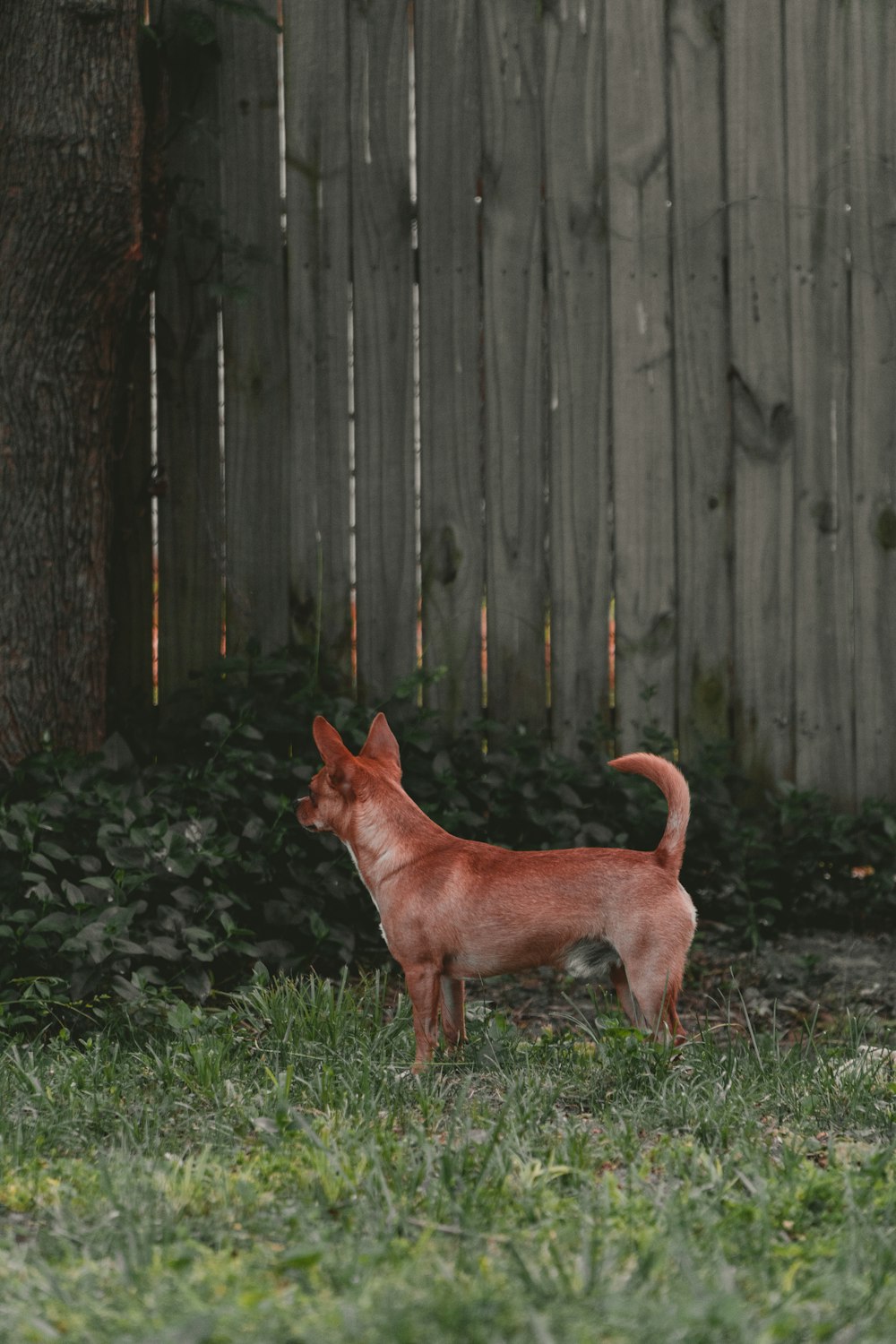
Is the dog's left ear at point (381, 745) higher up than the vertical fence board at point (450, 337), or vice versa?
the vertical fence board at point (450, 337)

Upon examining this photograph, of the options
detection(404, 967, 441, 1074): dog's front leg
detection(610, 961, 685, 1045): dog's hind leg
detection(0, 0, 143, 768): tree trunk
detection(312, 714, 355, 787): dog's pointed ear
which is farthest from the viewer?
detection(0, 0, 143, 768): tree trunk

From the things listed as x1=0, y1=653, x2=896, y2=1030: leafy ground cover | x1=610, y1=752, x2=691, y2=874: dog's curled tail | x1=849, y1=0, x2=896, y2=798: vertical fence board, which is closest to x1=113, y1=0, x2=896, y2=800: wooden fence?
x1=849, y1=0, x2=896, y2=798: vertical fence board

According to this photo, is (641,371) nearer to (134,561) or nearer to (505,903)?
(134,561)

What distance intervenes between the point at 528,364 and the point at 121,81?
1.84 meters

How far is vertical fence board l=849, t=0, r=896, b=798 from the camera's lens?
571cm

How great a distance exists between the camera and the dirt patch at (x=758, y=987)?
4734 millimetres

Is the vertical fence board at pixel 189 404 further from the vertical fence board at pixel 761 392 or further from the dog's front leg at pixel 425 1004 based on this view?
the dog's front leg at pixel 425 1004

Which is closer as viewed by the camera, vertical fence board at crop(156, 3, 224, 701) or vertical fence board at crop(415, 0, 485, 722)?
vertical fence board at crop(415, 0, 485, 722)

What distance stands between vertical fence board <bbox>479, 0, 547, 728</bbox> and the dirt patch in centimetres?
122

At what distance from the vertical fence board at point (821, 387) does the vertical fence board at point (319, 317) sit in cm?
181

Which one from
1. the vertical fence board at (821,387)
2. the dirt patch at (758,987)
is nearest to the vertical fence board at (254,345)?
the dirt patch at (758,987)

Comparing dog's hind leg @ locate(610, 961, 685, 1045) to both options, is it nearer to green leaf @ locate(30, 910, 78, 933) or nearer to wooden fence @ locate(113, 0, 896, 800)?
green leaf @ locate(30, 910, 78, 933)

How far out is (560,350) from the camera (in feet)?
18.9

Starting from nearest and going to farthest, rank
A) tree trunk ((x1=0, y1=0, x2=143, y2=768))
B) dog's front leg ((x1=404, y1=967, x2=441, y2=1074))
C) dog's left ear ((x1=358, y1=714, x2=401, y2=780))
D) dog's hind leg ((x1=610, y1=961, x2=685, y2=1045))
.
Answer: dog's hind leg ((x1=610, y1=961, x2=685, y2=1045)) < dog's front leg ((x1=404, y1=967, x2=441, y2=1074)) < dog's left ear ((x1=358, y1=714, x2=401, y2=780)) < tree trunk ((x1=0, y1=0, x2=143, y2=768))
